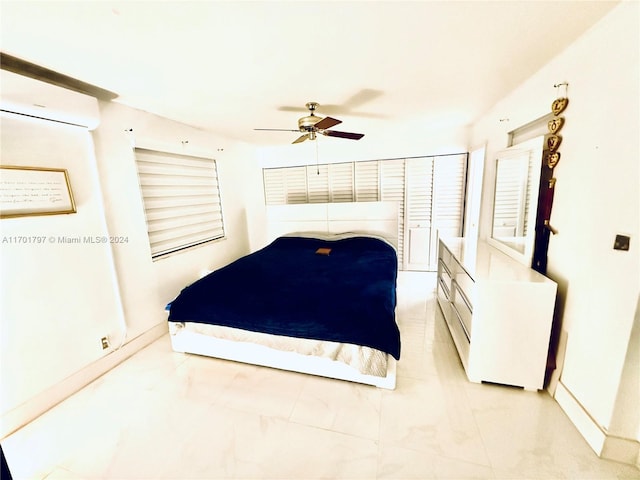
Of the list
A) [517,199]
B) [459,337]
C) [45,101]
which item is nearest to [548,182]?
[517,199]

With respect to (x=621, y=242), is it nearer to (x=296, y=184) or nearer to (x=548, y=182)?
(x=548, y=182)

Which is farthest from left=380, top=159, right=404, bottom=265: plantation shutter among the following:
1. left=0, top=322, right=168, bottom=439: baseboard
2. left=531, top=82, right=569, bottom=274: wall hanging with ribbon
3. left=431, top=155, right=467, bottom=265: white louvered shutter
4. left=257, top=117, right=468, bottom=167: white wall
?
left=0, top=322, right=168, bottom=439: baseboard

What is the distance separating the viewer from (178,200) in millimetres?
2975

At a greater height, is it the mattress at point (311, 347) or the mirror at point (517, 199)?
the mirror at point (517, 199)

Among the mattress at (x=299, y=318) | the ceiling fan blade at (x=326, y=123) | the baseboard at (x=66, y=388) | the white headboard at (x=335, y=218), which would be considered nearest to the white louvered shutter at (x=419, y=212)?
the white headboard at (x=335, y=218)

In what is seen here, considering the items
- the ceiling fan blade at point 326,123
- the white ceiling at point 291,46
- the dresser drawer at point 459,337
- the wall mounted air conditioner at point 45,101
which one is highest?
the white ceiling at point 291,46

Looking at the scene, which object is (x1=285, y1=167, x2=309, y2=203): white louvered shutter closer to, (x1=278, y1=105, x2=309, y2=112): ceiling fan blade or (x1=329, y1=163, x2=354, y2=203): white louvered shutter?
(x1=329, y1=163, x2=354, y2=203): white louvered shutter

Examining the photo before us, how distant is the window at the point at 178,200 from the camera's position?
262 centimetres

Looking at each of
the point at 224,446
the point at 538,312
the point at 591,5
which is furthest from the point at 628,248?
the point at 224,446

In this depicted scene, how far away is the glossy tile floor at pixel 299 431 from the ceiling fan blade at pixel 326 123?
203 centimetres

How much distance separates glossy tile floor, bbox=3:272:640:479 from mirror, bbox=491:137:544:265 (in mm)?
1105

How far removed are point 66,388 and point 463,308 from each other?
129 inches

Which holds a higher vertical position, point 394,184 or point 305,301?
point 394,184

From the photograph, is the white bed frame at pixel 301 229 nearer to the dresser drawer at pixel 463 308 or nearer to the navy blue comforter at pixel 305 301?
the navy blue comforter at pixel 305 301
